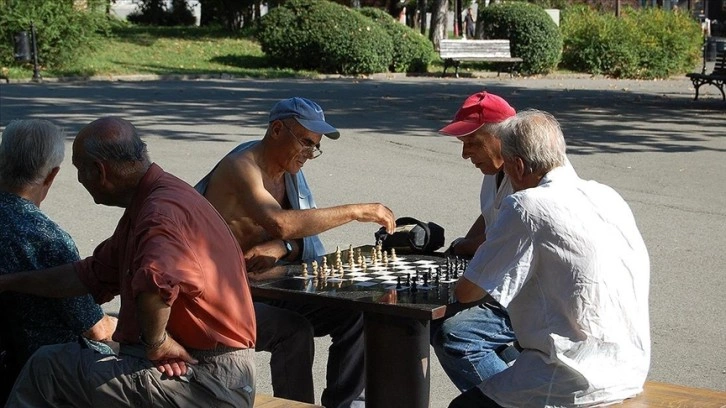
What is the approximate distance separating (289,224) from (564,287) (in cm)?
154

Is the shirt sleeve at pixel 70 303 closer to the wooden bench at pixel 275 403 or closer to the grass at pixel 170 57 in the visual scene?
the wooden bench at pixel 275 403

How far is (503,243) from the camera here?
3.73 m

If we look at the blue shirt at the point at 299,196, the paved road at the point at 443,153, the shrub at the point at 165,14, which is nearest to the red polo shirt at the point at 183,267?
the blue shirt at the point at 299,196

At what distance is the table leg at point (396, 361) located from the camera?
4352 millimetres

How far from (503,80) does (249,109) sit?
11.3 meters

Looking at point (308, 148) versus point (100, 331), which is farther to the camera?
point (308, 148)

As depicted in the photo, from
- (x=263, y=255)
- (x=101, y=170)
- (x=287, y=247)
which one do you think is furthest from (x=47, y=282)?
(x=287, y=247)

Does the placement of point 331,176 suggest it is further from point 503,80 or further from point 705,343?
point 503,80

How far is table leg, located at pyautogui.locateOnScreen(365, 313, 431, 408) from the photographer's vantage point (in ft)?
14.3

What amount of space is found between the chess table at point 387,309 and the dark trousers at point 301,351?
0.82 feet

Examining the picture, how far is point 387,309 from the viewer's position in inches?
161

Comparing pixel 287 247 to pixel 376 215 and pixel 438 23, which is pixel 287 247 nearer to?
pixel 376 215

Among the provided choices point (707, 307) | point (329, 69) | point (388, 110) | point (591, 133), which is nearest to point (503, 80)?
point (329, 69)

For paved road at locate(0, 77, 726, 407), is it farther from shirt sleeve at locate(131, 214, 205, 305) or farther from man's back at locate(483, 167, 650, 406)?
shirt sleeve at locate(131, 214, 205, 305)
